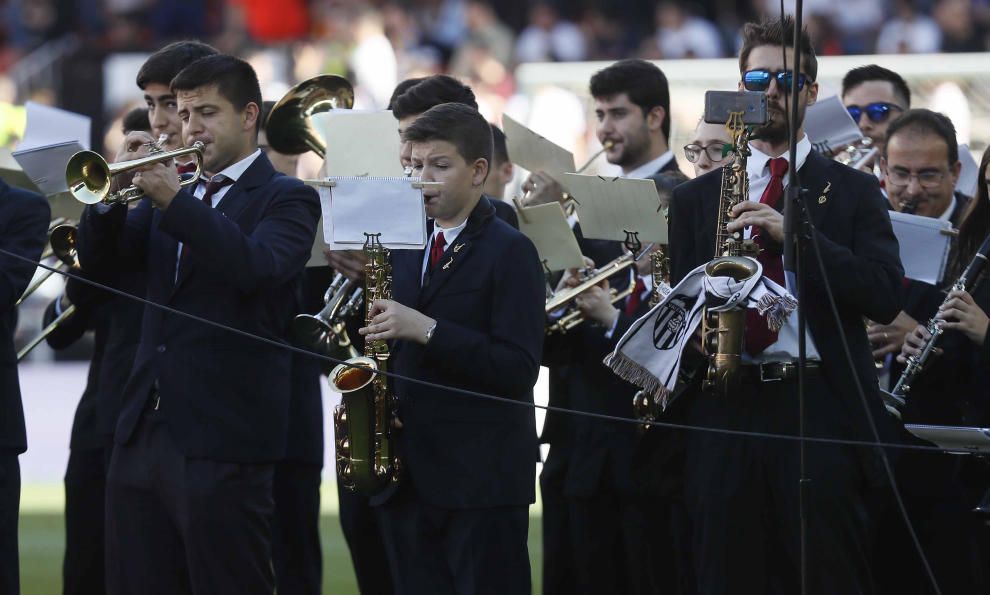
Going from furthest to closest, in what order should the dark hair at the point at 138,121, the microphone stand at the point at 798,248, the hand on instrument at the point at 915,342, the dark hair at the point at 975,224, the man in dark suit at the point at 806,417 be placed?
the dark hair at the point at 138,121
the dark hair at the point at 975,224
the hand on instrument at the point at 915,342
the man in dark suit at the point at 806,417
the microphone stand at the point at 798,248

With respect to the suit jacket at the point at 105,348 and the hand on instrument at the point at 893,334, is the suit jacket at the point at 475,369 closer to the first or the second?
the suit jacket at the point at 105,348

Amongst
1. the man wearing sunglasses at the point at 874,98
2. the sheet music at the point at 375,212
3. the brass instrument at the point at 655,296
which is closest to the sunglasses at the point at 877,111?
the man wearing sunglasses at the point at 874,98

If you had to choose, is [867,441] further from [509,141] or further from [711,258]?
[509,141]

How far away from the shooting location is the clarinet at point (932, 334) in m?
5.39

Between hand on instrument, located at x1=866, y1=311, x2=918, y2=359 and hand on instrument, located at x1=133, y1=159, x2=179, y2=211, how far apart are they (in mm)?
2542

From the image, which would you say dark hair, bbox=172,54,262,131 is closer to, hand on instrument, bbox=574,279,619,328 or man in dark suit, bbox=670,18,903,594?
hand on instrument, bbox=574,279,619,328

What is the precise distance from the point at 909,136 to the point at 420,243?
224cm

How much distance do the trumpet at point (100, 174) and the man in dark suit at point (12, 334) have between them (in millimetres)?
441

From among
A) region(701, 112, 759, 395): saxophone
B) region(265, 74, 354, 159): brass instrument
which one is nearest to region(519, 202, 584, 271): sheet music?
region(265, 74, 354, 159): brass instrument

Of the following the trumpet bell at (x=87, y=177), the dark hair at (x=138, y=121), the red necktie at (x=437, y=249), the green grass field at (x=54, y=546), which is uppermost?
the dark hair at (x=138, y=121)

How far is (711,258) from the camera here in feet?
16.6

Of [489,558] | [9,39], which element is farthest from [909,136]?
[9,39]

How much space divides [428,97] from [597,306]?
96cm

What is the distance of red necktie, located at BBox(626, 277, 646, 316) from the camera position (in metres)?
6.30
